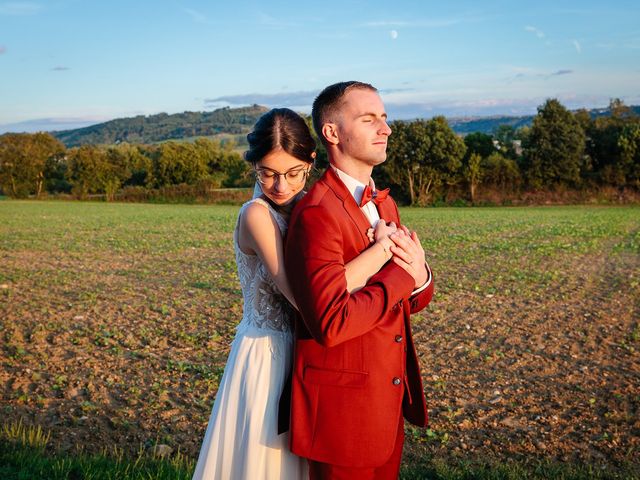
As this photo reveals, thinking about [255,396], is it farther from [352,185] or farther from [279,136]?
[279,136]

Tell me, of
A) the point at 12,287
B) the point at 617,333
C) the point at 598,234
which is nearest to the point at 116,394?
the point at 617,333

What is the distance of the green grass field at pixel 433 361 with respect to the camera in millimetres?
5371

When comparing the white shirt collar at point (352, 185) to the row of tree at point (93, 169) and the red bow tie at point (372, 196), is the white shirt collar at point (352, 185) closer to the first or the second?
the red bow tie at point (372, 196)

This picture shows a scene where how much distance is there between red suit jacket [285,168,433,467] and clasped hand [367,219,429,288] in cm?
Answer: 4

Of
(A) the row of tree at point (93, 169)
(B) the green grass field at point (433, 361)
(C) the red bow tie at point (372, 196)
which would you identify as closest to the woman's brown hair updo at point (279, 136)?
(C) the red bow tie at point (372, 196)

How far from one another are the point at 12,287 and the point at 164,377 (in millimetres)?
8176

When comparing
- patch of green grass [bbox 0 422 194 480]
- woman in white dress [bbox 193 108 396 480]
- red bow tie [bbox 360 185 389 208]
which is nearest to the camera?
red bow tie [bbox 360 185 389 208]

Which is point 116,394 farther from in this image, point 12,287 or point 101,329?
point 12,287

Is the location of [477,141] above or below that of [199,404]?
above

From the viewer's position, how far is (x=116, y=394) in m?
6.75

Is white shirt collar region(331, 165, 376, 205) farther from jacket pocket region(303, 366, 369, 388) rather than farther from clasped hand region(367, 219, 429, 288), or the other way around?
jacket pocket region(303, 366, 369, 388)

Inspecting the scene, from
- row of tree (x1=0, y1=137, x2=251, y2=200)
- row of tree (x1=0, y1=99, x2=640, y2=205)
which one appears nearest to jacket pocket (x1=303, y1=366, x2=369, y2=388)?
row of tree (x1=0, y1=99, x2=640, y2=205)

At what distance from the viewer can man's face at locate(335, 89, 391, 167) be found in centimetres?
246


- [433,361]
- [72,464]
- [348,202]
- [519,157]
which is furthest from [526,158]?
[348,202]
